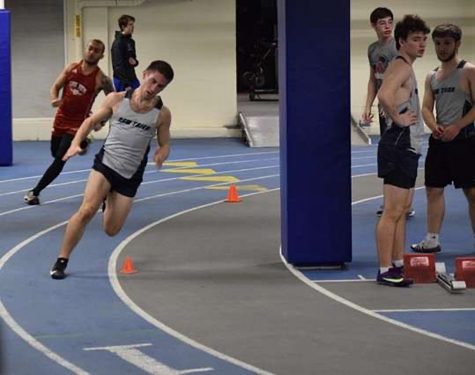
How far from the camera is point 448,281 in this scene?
883 cm

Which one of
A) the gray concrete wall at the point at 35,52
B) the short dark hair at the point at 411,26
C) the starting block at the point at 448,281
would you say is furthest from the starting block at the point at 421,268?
the gray concrete wall at the point at 35,52

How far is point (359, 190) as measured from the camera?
15.0m

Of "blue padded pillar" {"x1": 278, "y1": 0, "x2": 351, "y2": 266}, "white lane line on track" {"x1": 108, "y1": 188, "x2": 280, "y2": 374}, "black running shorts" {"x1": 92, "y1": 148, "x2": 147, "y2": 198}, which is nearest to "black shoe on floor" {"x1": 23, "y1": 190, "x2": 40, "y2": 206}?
"white lane line on track" {"x1": 108, "y1": 188, "x2": 280, "y2": 374}

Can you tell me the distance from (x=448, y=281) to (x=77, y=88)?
610 centimetres

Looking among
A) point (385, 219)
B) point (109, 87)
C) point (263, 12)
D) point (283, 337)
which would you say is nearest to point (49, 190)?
point (109, 87)

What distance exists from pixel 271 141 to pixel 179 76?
9.96 feet

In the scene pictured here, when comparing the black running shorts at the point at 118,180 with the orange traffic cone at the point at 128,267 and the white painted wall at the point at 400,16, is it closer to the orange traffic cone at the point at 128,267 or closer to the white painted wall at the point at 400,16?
the orange traffic cone at the point at 128,267

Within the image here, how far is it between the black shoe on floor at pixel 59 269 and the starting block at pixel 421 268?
111 inches

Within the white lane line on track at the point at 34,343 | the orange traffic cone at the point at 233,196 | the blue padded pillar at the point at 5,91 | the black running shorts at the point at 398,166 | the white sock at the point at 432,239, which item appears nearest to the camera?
the white lane line on track at the point at 34,343

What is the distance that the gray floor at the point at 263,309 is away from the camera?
22.3 ft

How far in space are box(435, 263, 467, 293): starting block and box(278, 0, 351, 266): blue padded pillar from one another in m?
0.84

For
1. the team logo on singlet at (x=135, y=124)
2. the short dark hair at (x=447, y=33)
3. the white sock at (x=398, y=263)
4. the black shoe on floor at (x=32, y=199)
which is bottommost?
the black shoe on floor at (x=32, y=199)

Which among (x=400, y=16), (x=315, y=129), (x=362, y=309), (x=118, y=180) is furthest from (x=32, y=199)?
(x=400, y=16)

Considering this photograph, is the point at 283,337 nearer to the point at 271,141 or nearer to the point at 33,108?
the point at 271,141
